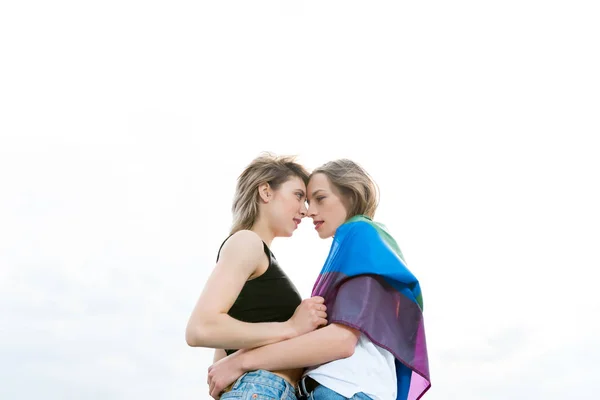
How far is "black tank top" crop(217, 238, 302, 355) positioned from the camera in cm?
409

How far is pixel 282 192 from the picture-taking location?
177 inches

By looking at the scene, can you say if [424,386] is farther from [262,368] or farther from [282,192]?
[282,192]

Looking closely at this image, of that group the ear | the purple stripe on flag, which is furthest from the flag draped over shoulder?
the ear

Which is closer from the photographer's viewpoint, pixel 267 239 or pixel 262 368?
pixel 262 368

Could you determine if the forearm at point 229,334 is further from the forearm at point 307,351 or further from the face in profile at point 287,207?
the face in profile at point 287,207

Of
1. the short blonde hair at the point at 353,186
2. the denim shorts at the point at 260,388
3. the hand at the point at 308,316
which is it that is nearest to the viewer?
the denim shorts at the point at 260,388

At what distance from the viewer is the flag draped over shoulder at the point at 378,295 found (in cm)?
391

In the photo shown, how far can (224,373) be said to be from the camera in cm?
393

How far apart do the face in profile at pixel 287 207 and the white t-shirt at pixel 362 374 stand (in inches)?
35.1

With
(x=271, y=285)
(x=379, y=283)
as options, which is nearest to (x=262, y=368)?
(x=271, y=285)

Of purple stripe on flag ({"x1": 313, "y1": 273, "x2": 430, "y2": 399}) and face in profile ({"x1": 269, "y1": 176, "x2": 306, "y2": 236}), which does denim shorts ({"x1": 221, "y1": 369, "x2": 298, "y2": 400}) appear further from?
face in profile ({"x1": 269, "y1": 176, "x2": 306, "y2": 236})

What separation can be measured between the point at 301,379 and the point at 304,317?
13.4 inches

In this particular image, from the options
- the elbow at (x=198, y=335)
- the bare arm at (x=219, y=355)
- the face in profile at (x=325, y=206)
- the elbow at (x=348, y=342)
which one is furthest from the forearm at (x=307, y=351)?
the face in profile at (x=325, y=206)

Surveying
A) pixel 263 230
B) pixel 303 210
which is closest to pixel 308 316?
pixel 263 230
